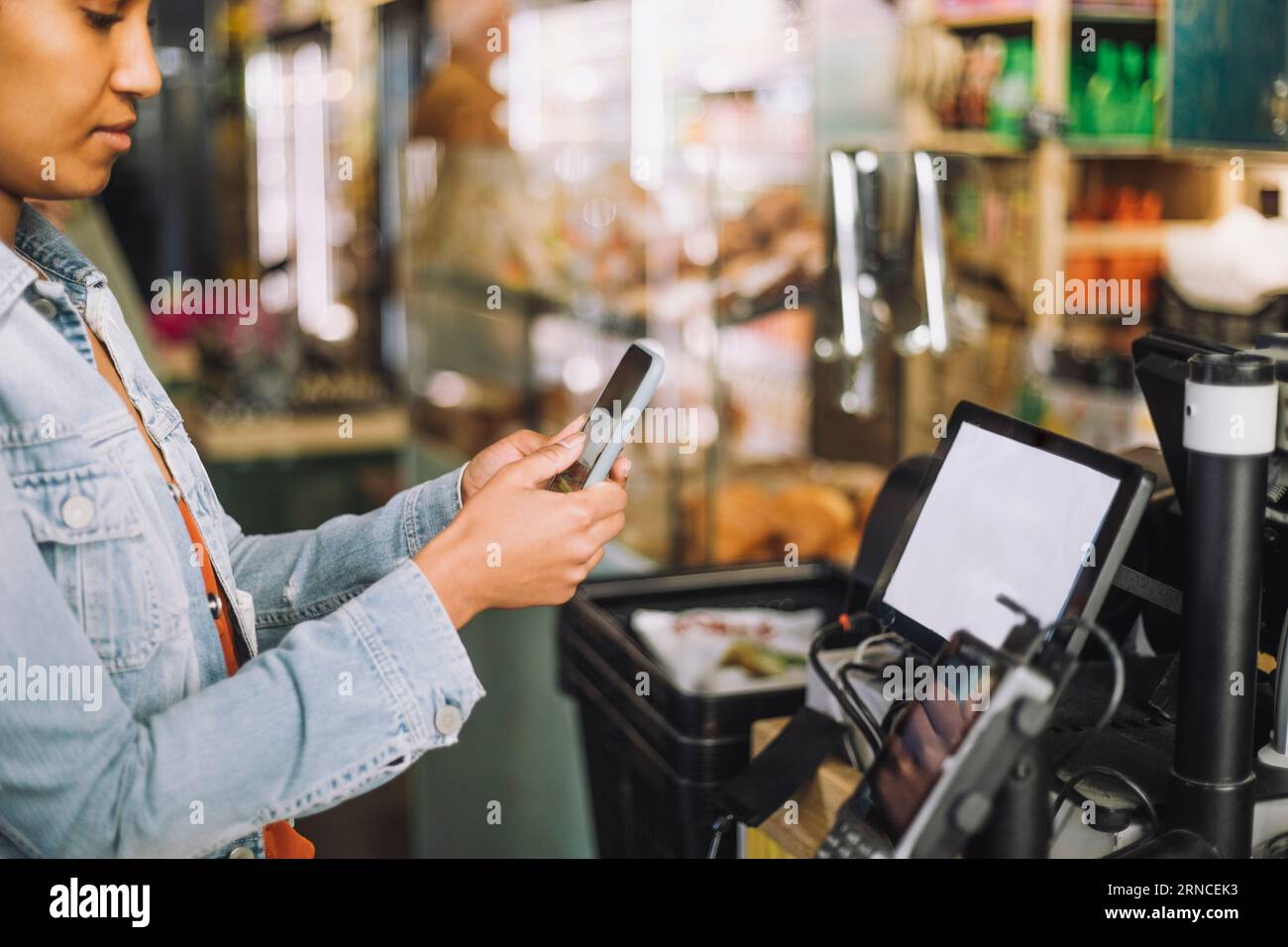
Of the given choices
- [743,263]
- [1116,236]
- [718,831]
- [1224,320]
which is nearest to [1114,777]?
[718,831]

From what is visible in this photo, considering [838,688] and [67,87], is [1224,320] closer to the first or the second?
[838,688]

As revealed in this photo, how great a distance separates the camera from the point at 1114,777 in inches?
46.3

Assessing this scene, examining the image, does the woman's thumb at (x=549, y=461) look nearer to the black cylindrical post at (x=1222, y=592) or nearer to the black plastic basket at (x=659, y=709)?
the black cylindrical post at (x=1222, y=592)

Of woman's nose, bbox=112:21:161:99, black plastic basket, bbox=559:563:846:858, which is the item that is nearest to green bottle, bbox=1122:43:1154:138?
black plastic basket, bbox=559:563:846:858

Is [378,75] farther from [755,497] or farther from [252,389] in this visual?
[755,497]

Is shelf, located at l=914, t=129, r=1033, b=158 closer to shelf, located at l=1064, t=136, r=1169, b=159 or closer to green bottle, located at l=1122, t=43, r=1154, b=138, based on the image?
shelf, located at l=1064, t=136, r=1169, b=159

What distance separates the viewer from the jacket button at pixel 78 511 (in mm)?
963

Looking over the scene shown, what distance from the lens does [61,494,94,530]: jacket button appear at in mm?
963

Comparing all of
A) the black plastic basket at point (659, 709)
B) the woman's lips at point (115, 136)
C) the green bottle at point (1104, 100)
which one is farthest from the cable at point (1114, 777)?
the green bottle at point (1104, 100)

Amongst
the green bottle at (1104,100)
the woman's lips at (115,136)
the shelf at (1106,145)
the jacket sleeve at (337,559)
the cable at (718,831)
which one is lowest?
the cable at (718,831)

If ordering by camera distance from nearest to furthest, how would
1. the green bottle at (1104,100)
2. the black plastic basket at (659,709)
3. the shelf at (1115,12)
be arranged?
the black plastic basket at (659,709), the shelf at (1115,12), the green bottle at (1104,100)

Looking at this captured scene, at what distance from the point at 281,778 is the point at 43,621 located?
19 cm

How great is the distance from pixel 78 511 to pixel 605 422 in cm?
40
